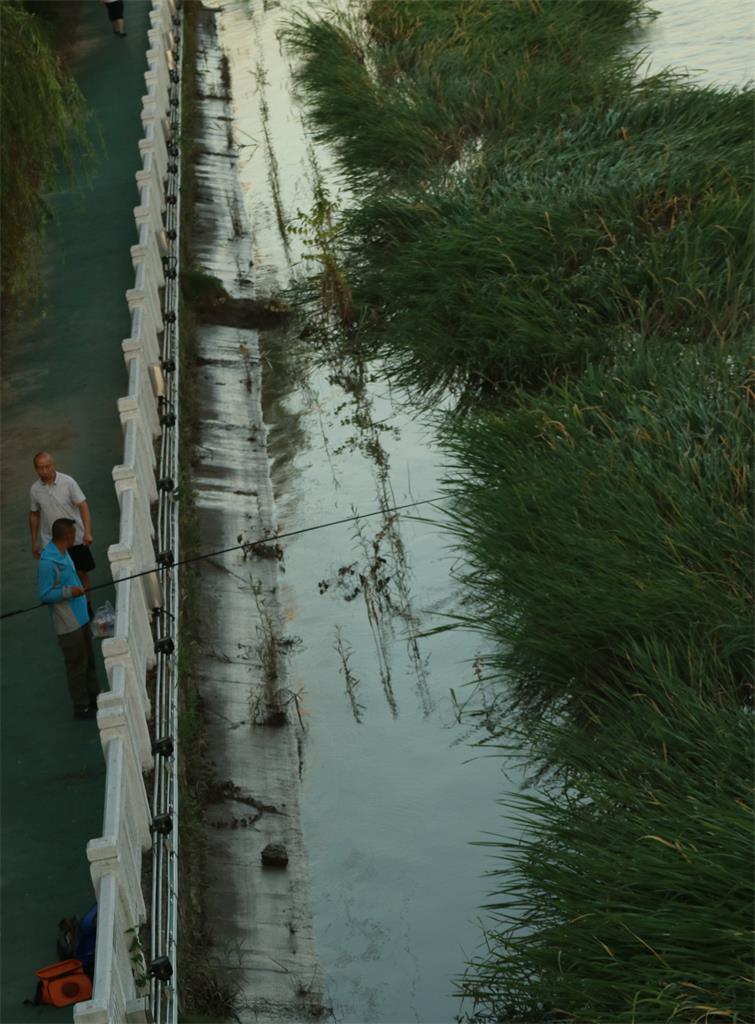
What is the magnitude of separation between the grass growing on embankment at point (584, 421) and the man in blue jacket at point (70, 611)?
2693 mm

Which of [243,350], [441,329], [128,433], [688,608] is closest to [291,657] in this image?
[128,433]

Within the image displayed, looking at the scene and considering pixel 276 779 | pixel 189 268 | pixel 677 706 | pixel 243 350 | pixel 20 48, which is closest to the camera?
pixel 677 706

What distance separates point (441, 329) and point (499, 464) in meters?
3.46

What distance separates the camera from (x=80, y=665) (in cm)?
1002

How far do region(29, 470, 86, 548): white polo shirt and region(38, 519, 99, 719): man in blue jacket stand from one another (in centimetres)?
28

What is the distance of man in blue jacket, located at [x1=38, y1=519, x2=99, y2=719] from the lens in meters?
9.60

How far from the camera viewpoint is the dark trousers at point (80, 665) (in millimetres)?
9852

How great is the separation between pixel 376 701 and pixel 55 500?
8.78ft

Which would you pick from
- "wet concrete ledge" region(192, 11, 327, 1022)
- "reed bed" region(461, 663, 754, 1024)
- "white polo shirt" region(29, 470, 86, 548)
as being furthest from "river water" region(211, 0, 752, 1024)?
"white polo shirt" region(29, 470, 86, 548)

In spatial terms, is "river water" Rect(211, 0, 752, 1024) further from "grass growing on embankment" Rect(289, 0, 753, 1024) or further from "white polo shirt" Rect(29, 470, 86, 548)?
"white polo shirt" Rect(29, 470, 86, 548)

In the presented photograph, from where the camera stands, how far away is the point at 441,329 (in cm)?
1598

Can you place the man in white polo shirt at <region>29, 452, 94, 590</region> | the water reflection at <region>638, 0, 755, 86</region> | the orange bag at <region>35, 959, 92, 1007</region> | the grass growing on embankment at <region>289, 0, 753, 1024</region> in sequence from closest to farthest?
the grass growing on embankment at <region>289, 0, 753, 1024</region>, the orange bag at <region>35, 959, 92, 1007</region>, the man in white polo shirt at <region>29, 452, 94, 590</region>, the water reflection at <region>638, 0, 755, 86</region>

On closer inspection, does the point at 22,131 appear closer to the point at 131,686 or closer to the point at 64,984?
the point at 131,686

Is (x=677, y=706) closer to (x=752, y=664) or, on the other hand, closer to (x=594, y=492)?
(x=752, y=664)
